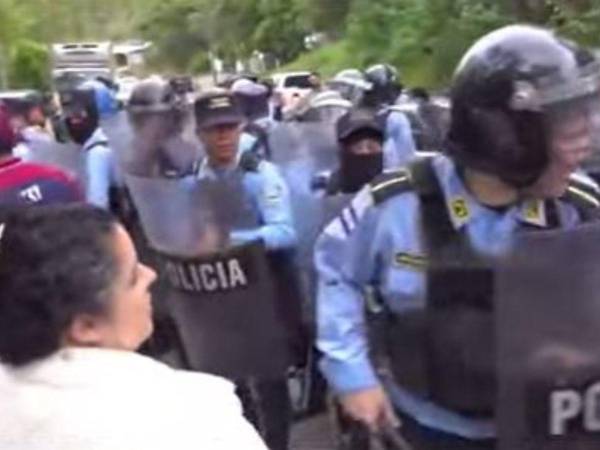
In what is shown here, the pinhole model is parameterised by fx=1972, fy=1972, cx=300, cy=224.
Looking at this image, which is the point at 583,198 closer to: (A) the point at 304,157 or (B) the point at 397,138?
(A) the point at 304,157

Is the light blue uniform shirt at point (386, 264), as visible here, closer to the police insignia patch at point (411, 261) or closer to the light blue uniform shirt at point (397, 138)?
the police insignia patch at point (411, 261)

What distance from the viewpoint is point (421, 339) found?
12.9 feet

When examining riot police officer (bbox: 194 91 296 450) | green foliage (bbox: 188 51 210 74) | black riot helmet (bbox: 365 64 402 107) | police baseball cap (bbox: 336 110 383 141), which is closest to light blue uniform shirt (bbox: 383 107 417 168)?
police baseball cap (bbox: 336 110 383 141)

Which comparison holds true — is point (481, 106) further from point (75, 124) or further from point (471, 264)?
point (75, 124)

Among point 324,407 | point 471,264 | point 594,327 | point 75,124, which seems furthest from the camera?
point 75,124

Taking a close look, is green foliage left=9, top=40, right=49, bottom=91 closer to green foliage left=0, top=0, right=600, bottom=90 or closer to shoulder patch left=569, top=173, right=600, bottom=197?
green foliage left=0, top=0, right=600, bottom=90

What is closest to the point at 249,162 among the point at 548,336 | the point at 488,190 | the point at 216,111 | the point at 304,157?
the point at 216,111

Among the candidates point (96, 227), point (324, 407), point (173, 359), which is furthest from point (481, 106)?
point (324, 407)

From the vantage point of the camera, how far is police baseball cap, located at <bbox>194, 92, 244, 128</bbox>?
6824 mm

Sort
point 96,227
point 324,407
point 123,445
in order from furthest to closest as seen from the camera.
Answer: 1. point 324,407
2. point 96,227
3. point 123,445

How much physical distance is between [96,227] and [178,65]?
281 ft

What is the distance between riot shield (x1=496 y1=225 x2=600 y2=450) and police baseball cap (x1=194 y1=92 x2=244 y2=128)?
3.32 meters

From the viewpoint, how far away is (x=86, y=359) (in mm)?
2715

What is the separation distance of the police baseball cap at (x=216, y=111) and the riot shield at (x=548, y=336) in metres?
3.32
